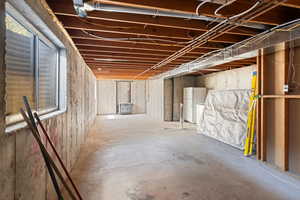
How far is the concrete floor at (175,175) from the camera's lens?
6.51 feet

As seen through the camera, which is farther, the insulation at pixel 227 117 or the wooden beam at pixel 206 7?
the insulation at pixel 227 117

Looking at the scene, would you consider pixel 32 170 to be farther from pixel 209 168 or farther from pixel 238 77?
pixel 238 77

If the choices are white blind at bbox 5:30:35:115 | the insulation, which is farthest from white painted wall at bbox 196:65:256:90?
white blind at bbox 5:30:35:115

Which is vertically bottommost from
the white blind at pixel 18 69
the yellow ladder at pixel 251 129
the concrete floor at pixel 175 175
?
the concrete floor at pixel 175 175

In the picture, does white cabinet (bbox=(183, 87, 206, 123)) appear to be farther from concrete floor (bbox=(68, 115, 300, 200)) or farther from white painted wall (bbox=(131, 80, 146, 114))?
white painted wall (bbox=(131, 80, 146, 114))

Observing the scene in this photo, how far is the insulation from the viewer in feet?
12.3

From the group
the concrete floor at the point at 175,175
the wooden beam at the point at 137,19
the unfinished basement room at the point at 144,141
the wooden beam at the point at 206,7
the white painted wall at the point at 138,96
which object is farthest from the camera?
the white painted wall at the point at 138,96

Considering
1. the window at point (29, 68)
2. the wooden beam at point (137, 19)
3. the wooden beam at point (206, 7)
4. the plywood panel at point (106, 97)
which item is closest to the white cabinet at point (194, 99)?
the wooden beam at point (137, 19)

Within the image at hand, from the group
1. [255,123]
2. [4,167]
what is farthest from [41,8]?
[255,123]

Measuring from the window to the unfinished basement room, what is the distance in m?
0.01

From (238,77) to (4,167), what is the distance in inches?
237

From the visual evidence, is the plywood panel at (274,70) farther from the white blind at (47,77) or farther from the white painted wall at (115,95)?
the white painted wall at (115,95)

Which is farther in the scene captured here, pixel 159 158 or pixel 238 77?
pixel 238 77

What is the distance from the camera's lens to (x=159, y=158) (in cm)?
309
